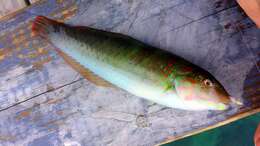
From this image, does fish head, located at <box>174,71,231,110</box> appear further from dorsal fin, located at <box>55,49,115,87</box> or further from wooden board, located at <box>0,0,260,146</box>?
dorsal fin, located at <box>55,49,115,87</box>

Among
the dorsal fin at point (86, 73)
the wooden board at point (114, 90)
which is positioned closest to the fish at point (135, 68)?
the dorsal fin at point (86, 73)

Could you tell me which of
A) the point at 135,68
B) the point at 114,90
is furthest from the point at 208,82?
the point at 114,90

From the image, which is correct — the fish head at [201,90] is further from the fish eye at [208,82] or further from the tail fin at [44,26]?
the tail fin at [44,26]

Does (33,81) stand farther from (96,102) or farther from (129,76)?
(129,76)

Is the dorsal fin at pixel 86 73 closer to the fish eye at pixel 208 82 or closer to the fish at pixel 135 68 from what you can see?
the fish at pixel 135 68

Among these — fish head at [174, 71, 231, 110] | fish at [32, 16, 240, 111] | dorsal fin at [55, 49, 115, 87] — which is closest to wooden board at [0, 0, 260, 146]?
dorsal fin at [55, 49, 115, 87]

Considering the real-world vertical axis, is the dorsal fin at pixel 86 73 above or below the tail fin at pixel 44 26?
below

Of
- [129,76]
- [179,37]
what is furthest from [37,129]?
[179,37]

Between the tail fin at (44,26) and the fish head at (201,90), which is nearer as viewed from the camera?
the fish head at (201,90)

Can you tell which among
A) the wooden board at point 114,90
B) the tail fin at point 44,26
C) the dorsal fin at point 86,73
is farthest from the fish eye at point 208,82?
the tail fin at point 44,26
